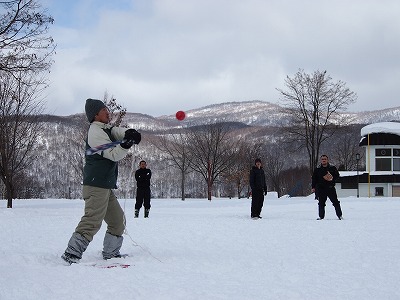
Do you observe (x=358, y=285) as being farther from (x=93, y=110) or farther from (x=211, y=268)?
(x=93, y=110)

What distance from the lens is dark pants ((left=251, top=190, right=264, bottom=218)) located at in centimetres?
1419

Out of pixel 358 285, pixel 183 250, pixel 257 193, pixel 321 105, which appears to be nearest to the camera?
pixel 358 285

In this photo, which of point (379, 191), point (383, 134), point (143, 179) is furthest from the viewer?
point (379, 191)

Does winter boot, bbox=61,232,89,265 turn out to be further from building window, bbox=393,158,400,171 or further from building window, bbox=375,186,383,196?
building window, bbox=375,186,383,196

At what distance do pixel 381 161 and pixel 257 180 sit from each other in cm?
2843

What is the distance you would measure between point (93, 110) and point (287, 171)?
90.8 metres

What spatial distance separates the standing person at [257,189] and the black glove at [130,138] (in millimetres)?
9044

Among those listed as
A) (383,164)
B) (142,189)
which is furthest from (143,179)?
(383,164)

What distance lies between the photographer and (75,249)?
5496mm

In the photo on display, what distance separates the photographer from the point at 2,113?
24969 mm

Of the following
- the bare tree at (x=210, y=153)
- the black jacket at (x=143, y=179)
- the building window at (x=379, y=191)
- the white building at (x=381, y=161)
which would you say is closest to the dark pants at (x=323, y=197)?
the black jacket at (x=143, y=179)

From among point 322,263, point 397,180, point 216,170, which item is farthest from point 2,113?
point 216,170

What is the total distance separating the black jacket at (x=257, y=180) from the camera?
1471 centimetres

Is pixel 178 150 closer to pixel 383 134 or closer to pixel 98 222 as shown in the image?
pixel 383 134
